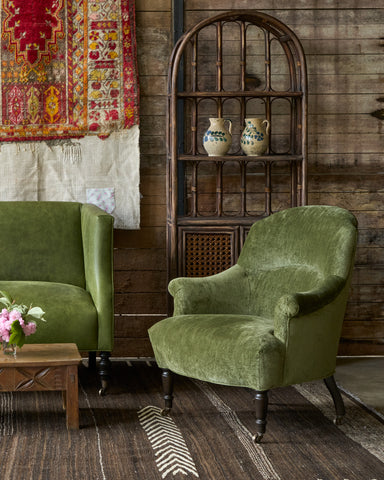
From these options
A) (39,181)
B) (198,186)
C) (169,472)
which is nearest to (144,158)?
(198,186)

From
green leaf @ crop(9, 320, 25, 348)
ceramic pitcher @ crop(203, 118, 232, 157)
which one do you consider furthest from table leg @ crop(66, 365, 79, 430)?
ceramic pitcher @ crop(203, 118, 232, 157)

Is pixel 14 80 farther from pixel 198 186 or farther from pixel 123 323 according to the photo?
pixel 123 323

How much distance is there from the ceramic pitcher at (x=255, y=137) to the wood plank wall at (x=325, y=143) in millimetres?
454

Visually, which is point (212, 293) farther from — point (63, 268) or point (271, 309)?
point (63, 268)

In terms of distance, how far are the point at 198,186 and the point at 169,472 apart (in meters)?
2.16

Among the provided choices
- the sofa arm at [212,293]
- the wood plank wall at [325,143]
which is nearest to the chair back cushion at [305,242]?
the sofa arm at [212,293]

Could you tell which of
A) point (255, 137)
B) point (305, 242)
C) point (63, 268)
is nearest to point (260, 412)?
point (305, 242)

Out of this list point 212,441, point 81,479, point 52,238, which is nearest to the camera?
point 81,479

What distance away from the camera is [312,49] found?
4.03m

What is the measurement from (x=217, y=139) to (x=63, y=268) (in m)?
1.11

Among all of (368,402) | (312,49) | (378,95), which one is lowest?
(368,402)

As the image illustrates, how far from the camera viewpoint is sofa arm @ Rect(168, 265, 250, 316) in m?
3.02

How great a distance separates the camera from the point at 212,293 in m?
3.08

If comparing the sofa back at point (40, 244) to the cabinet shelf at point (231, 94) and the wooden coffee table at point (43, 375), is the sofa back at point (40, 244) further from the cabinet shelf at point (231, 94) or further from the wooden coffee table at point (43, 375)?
the wooden coffee table at point (43, 375)
